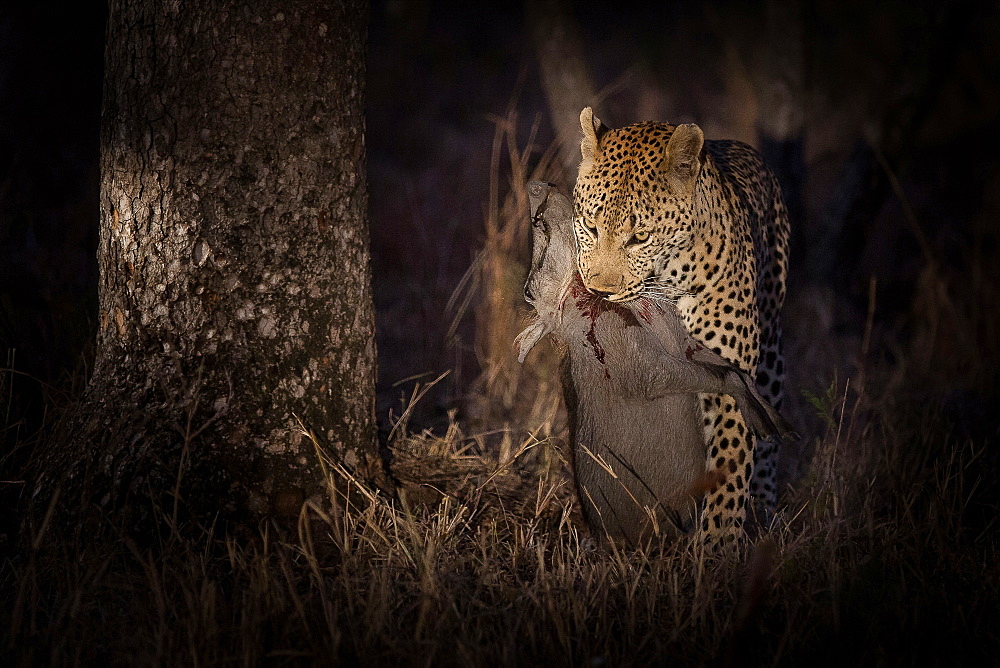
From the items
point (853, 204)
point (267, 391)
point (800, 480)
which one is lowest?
point (800, 480)

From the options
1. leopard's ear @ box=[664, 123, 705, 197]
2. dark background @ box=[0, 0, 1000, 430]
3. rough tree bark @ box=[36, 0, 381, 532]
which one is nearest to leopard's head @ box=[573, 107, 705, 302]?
leopard's ear @ box=[664, 123, 705, 197]

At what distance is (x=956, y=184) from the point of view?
34.6 feet

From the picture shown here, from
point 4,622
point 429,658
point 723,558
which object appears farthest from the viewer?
point 723,558

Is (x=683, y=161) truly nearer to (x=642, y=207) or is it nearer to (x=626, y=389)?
(x=642, y=207)

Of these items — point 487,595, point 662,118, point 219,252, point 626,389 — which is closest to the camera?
point 487,595

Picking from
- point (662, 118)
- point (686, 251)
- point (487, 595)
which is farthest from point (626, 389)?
point (662, 118)

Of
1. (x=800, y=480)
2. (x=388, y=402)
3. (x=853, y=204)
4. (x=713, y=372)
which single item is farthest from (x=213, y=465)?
(x=853, y=204)

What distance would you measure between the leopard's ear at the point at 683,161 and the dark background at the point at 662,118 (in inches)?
87.2

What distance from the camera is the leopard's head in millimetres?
3414

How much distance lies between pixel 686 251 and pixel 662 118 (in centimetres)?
945

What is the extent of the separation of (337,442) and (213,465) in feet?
1.41

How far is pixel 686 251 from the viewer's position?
355 centimetres

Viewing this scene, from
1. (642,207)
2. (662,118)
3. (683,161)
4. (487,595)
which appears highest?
(662,118)

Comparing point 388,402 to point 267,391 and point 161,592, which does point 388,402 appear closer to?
point 267,391
